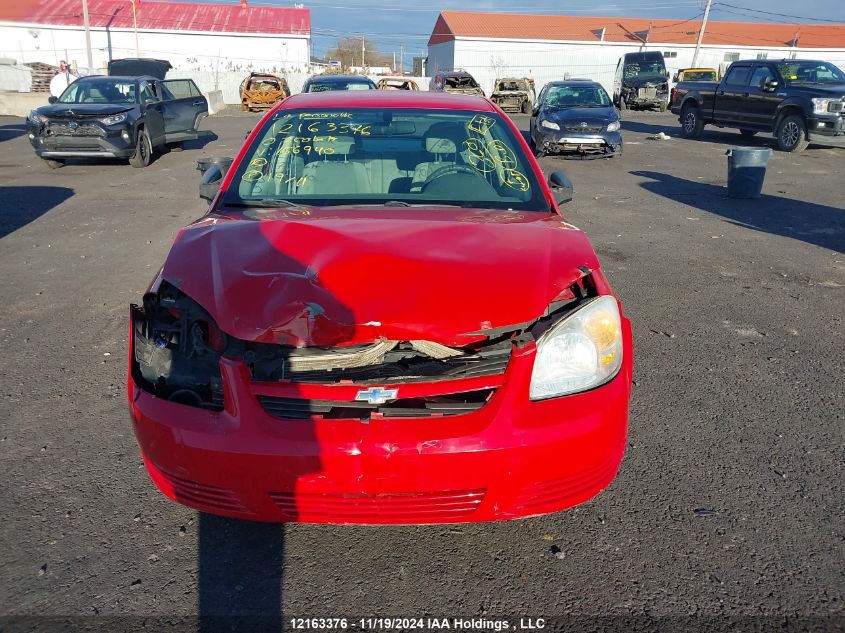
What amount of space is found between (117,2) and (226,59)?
1027 centimetres

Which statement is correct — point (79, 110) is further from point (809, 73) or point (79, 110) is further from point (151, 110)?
point (809, 73)

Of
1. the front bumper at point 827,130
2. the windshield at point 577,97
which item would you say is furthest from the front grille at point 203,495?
the front bumper at point 827,130

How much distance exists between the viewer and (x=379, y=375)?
2195 mm

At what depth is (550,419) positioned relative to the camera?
2.14 m

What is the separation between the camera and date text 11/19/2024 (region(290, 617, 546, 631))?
212 centimetres

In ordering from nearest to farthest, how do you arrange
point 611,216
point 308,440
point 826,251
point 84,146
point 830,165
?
point 308,440 → point 826,251 → point 611,216 → point 84,146 → point 830,165

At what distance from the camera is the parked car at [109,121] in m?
11.7

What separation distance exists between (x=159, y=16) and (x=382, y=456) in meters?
56.1

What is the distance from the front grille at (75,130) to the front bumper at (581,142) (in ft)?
28.7

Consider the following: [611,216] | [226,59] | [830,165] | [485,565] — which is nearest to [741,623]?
[485,565]

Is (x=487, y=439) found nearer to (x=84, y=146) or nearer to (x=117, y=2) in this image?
(x=84, y=146)

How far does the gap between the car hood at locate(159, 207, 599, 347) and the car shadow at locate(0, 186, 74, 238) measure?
6.39 m

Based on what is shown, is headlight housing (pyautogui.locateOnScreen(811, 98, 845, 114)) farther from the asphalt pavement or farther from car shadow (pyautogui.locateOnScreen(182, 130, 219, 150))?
car shadow (pyautogui.locateOnScreen(182, 130, 219, 150))

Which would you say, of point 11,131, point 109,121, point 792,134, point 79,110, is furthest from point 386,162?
point 11,131
